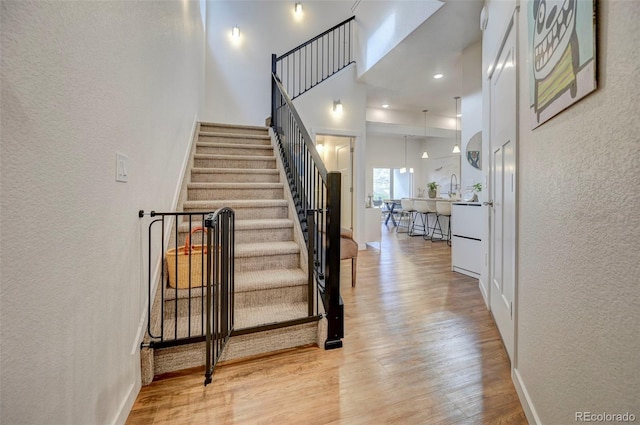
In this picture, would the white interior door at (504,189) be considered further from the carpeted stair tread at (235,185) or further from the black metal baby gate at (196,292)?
the carpeted stair tread at (235,185)

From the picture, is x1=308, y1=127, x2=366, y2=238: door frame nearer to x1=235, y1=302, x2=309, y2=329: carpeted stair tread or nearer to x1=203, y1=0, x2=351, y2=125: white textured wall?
x1=203, y1=0, x2=351, y2=125: white textured wall

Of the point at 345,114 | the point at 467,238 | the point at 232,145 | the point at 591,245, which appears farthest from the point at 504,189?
the point at 345,114

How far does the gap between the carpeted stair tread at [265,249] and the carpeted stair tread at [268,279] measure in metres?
0.15

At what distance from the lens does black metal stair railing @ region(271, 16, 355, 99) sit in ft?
17.9

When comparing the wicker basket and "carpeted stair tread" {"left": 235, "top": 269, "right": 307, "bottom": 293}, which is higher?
the wicker basket

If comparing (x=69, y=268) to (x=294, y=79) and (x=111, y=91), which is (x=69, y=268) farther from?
(x=294, y=79)

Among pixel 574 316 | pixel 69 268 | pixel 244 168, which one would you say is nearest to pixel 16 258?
pixel 69 268

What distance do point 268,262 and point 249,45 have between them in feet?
15.2

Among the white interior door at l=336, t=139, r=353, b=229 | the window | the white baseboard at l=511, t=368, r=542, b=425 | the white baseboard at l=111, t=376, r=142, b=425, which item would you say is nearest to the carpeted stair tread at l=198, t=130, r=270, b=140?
the white interior door at l=336, t=139, r=353, b=229

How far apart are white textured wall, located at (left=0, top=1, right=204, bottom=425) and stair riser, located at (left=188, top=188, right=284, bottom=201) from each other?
129cm

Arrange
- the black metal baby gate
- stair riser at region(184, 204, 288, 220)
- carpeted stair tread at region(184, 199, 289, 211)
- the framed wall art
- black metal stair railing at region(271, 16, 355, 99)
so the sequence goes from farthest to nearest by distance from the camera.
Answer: black metal stair railing at region(271, 16, 355, 99)
stair riser at region(184, 204, 288, 220)
carpeted stair tread at region(184, 199, 289, 211)
the black metal baby gate
the framed wall art

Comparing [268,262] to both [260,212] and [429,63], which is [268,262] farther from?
[429,63]

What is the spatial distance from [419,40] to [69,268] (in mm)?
4509

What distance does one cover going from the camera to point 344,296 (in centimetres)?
300
